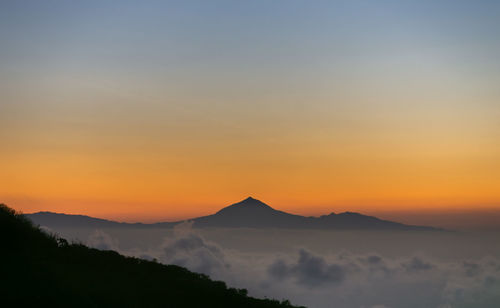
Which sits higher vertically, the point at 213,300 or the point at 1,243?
the point at 1,243

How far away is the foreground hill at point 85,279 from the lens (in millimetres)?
28703

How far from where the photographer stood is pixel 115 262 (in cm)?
4109

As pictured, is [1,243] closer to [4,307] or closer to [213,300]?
[4,307]

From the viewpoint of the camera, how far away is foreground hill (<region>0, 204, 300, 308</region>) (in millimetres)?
28703

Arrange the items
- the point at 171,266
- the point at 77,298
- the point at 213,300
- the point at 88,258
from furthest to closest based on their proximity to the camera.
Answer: the point at 171,266
the point at 88,258
the point at 213,300
the point at 77,298


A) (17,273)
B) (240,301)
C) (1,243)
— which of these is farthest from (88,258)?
(240,301)

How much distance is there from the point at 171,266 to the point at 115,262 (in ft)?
15.1

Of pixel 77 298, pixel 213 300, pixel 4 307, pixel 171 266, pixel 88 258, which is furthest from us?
pixel 171 266

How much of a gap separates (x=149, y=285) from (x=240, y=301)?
20.2ft

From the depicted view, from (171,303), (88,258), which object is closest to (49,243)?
(88,258)

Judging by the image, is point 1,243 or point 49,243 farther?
point 49,243

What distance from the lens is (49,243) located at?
136 feet

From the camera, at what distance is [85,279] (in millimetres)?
33781

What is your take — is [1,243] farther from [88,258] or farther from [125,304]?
[125,304]
